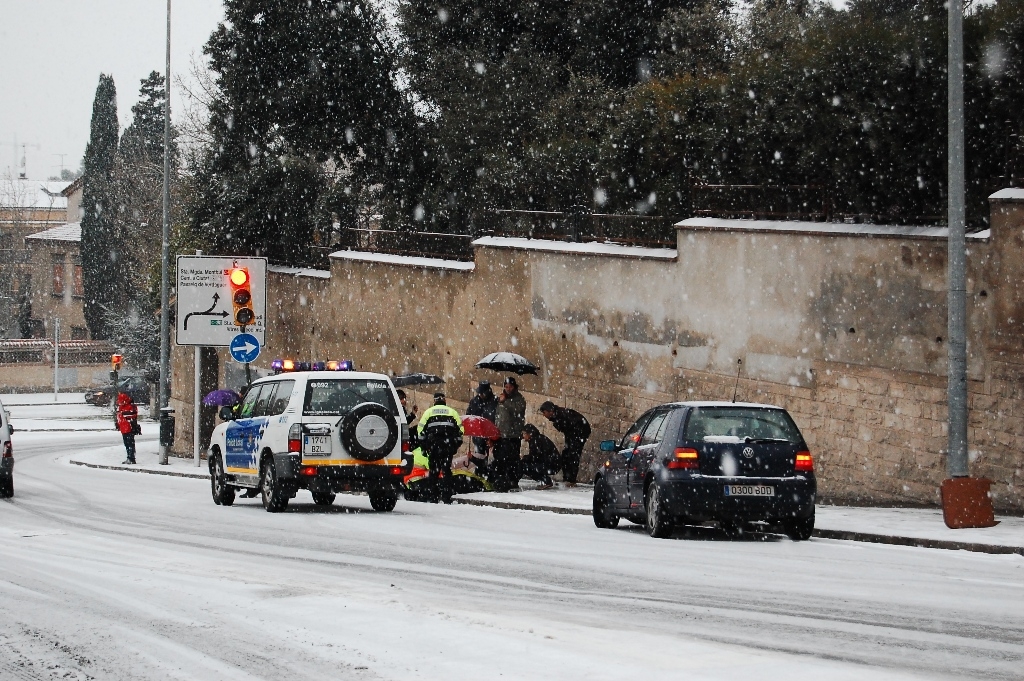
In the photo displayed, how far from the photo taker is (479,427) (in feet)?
75.6

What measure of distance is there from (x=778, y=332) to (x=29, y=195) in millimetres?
117333

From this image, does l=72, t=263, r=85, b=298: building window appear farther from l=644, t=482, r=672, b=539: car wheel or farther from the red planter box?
the red planter box

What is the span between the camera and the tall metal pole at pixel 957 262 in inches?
632

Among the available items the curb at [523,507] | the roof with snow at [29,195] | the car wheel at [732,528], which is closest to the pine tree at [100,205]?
the roof with snow at [29,195]

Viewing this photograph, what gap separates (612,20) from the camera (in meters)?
36.4

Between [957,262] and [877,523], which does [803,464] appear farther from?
[957,262]

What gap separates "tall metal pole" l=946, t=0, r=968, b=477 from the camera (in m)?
16.1

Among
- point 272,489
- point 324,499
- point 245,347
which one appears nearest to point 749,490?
point 272,489

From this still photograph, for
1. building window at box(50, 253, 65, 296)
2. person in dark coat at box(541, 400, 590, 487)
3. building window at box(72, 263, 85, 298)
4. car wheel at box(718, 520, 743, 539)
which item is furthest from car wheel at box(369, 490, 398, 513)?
building window at box(50, 253, 65, 296)

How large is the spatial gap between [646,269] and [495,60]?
551 inches

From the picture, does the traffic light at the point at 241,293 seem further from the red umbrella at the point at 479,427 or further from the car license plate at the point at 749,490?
the car license plate at the point at 749,490

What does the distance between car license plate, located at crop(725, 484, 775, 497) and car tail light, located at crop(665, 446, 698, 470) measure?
1.47ft

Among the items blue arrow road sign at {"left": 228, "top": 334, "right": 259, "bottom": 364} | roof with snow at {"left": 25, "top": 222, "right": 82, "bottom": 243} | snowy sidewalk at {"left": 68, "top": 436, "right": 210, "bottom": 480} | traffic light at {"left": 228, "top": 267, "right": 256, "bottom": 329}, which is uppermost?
roof with snow at {"left": 25, "top": 222, "right": 82, "bottom": 243}

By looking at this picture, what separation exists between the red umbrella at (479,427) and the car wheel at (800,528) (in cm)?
776
